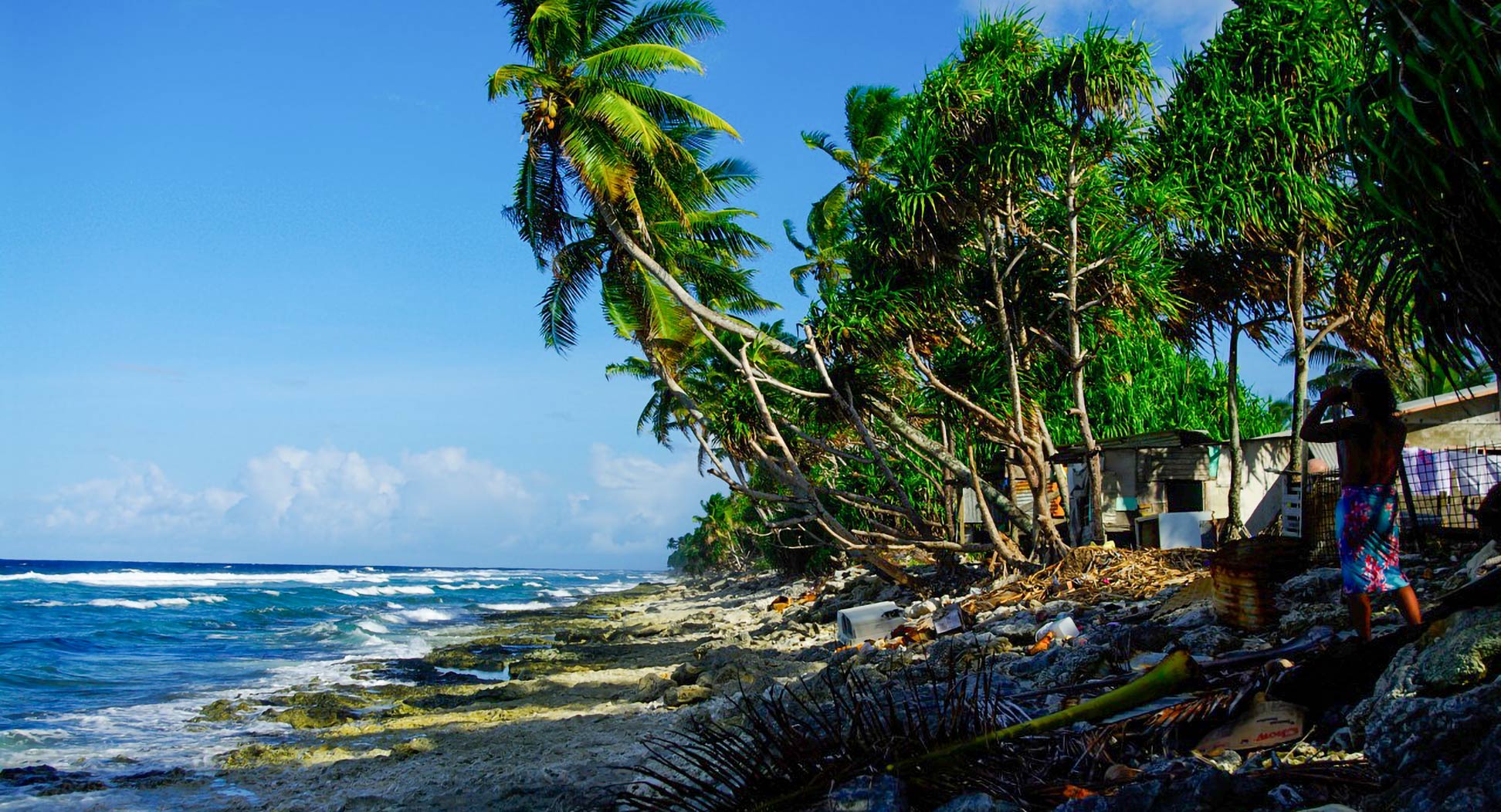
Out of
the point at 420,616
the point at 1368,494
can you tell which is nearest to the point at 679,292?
the point at 1368,494

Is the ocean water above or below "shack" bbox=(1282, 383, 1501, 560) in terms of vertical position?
below

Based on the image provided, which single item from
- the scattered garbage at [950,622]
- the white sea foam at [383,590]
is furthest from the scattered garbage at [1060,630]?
the white sea foam at [383,590]

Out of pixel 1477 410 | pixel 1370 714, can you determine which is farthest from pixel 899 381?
pixel 1370 714

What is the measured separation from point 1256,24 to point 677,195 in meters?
9.56

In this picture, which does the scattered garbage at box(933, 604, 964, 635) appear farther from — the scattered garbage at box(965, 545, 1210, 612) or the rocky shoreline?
the scattered garbage at box(965, 545, 1210, 612)

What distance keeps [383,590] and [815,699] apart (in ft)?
173

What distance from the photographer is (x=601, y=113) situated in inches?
583

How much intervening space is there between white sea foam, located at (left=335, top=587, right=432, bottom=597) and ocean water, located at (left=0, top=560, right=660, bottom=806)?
3.08m

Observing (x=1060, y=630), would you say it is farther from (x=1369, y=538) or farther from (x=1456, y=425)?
(x=1456, y=425)

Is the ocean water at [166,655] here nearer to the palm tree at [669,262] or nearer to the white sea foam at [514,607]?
the white sea foam at [514,607]

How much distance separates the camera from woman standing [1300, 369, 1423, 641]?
15.4ft

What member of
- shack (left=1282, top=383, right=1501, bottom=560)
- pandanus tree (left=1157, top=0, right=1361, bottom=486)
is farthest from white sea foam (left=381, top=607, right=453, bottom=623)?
shack (left=1282, top=383, right=1501, bottom=560)

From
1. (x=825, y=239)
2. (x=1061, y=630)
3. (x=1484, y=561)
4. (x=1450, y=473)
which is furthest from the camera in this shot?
(x=825, y=239)

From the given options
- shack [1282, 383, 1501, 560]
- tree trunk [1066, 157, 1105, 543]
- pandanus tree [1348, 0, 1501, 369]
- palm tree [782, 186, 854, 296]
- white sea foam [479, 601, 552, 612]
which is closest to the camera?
pandanus tree [1348, 0, 1501, 369]
